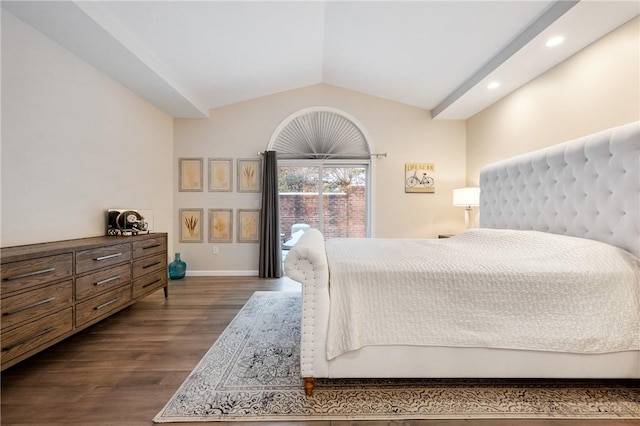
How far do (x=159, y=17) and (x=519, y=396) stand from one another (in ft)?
11.9

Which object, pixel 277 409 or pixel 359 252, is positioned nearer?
pixel 277 409

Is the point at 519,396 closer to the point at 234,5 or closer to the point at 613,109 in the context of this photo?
the point at 613,109

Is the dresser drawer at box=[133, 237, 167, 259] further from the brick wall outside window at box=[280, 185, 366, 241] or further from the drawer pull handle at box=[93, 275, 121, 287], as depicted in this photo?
the brick wall outside window at box=[280, 185, 366, 241]

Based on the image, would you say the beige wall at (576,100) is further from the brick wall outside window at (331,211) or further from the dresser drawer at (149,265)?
the dresser drawer at (149,265)

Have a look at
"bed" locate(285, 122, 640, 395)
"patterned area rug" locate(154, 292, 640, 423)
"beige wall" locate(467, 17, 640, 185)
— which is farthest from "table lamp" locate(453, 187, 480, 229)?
"patterned area rug" locate(154, 292, 640, 423)

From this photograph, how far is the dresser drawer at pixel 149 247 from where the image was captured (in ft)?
8.16

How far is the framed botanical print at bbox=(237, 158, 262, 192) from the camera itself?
4098 mm

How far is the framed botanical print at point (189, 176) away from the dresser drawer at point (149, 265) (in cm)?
143

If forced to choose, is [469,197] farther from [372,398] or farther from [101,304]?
[101,304]

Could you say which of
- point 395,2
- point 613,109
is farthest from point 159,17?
point 613,109

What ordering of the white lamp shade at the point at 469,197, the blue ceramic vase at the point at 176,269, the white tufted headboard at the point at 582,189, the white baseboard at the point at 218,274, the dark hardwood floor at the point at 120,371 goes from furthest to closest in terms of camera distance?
the white baseboard at the point at 218,274, the blue ceramic vase at the point at 176,269, the white lamp shade at the point at 469,197, the white tufted headboard at the point at 582,189, the dark hardwood floor at the point at 120,371

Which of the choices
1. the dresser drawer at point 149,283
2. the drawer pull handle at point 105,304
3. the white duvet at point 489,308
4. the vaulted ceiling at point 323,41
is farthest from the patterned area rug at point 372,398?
the vaulted ceiling at point 323,41

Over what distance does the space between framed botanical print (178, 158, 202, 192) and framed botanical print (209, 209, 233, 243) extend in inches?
17.6

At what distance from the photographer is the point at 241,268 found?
411 cm
